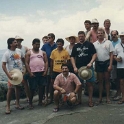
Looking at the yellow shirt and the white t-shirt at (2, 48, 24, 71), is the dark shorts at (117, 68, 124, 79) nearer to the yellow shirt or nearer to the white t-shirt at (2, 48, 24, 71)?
the yellow shirt

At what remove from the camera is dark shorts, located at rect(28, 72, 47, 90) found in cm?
786

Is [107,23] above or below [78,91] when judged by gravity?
above

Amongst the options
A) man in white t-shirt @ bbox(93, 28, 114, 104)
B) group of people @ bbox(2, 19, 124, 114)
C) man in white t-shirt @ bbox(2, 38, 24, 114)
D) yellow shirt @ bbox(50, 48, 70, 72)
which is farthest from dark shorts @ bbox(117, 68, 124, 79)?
man in white t-shirt @ bbox(2, 38, 24, 114)

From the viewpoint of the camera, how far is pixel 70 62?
808 cm

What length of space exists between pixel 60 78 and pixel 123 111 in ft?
6.48

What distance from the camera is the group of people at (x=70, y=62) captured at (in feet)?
24.3

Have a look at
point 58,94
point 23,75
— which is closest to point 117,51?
point 58,94

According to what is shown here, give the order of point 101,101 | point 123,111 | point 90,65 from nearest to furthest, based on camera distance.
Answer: point 123,111 < point 90,65 < point 101,101

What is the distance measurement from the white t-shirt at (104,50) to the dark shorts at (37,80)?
181cm

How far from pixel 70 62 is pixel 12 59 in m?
1.81

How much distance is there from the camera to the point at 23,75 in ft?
26.1

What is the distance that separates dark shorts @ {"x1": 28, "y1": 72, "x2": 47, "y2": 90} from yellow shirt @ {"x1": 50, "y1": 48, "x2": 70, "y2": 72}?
48 centimetres

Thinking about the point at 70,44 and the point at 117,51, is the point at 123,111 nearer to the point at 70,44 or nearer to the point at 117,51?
the point at 117,51

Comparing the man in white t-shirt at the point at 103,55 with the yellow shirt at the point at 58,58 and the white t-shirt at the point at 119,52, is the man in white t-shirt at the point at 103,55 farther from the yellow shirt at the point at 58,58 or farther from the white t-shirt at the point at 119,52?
the yellow shirt at the point at 58,58
